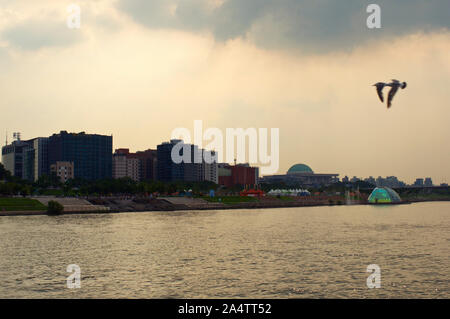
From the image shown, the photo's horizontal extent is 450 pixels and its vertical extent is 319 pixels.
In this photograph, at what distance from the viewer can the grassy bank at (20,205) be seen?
437 ft

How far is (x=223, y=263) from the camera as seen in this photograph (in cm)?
4997

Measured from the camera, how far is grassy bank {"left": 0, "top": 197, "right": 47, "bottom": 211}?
133m

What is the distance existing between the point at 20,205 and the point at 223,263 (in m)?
107

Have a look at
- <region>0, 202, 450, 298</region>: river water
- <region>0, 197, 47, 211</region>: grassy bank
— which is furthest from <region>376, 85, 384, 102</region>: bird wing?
<region>0, 197, 47, 211</region>: grassy bank

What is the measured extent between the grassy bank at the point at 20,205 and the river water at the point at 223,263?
56543 millimetres

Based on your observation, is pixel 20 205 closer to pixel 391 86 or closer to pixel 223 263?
pixel 223 263

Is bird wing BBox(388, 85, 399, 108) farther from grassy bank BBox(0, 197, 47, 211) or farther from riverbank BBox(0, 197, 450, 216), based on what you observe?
grassy bank BBox(0, 197, 47, 211)

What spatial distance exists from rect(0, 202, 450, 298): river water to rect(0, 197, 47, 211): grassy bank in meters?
56.5

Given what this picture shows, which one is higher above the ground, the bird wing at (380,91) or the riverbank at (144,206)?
the bird wing at (380,91)

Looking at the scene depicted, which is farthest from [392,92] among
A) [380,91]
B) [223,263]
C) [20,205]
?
[20,205]

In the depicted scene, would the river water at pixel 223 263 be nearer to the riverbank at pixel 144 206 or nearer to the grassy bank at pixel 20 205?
the grassy bank at pixel 20 205

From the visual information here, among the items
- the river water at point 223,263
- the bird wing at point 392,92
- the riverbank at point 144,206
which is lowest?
the riverbank at point 144,206

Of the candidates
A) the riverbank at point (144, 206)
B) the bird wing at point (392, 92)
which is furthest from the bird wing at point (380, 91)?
the riverbank at point (144, 206)
